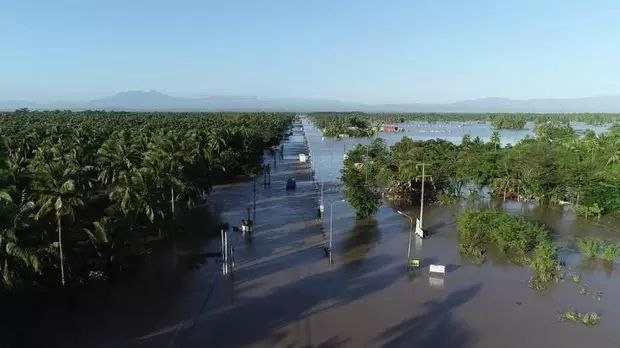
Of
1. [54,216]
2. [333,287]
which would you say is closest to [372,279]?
[333,287]

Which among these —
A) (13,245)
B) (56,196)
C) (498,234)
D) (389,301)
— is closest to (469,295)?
(389,301)

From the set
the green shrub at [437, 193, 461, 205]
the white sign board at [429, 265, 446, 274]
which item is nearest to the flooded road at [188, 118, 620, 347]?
the white sign board at [429, 265, 446, 274]

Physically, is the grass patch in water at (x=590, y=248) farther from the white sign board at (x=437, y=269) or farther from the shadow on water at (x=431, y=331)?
the shadow on water at (x=431, y=331)

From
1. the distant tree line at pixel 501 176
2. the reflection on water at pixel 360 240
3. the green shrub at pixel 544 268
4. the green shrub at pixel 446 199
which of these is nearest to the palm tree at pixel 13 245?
the reflection on water at pixel 360 240

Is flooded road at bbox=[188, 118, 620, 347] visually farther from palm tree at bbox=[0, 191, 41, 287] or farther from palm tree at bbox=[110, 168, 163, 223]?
palm tree at bbox=[0, 191, 41, 287]

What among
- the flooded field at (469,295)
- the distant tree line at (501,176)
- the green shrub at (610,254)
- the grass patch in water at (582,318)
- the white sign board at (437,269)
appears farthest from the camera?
the distant tree line at (501,176)

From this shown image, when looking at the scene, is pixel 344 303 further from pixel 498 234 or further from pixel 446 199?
pixel 446 199

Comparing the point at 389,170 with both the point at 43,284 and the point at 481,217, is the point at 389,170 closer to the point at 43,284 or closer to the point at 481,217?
the point at 481,217
